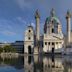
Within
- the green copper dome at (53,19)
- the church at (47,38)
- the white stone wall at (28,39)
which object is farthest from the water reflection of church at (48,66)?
the green copper dome at (53,19)

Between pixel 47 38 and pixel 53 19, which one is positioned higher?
pixel 53 19

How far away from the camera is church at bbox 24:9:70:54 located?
140 meters

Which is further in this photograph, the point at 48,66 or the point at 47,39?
the point at 47,39

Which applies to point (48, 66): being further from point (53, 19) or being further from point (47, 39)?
point (53, 19)

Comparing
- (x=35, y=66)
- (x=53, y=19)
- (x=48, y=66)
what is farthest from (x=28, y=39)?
(x=35, y=66)

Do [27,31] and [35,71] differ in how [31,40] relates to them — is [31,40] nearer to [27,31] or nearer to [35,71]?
[27,31]

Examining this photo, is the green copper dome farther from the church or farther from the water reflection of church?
the water reflection of church

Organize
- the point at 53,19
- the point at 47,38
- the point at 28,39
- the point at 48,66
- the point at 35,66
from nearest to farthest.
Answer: the point at 35,66 → the point at 48,66 → the point at 47,38 → the point at 28,39 → the point at 53,19

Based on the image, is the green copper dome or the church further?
the green copper dome

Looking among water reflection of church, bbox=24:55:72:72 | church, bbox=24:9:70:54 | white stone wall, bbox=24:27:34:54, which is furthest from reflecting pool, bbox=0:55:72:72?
white stone wall, bbox=24:27:34:54

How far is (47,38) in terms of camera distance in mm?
140125

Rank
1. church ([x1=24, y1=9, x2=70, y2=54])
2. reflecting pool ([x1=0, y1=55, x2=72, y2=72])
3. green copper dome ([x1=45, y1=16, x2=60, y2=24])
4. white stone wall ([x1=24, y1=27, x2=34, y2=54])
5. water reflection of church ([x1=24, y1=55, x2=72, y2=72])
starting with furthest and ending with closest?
green copper dome ([x1=45, y1=16, x2=60, y2=24])
white stone wall ([x1=24, y1=27, x2=34, y2=54])
church ([x1=24, y1=9, x2=70, y2=54])
reflecting pool ([x1=0, y1=55, x2=72, y2=72])
water reflection of church ([x1=24, y1=55, x2=72, y2=72])

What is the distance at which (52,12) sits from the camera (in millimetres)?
155875

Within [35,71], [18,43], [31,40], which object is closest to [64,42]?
[31,40]
